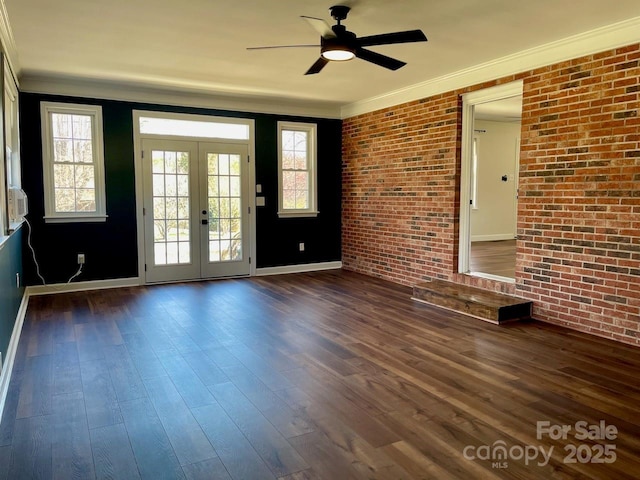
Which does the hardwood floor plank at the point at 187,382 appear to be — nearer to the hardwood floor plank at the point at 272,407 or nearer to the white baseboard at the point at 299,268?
the hardwood floor plank at the point at 272,407

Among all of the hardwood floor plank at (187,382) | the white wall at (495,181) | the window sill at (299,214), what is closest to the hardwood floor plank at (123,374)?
the hardwood floor plank at (187,382)

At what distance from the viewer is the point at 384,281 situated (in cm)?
663

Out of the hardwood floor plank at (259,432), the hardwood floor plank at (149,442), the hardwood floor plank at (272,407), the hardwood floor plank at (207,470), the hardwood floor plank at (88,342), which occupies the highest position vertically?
the hardwood floor plank at (88,342)

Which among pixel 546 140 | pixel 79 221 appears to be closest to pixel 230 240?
pixel 79 221

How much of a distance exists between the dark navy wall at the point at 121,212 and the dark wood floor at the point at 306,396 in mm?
1205

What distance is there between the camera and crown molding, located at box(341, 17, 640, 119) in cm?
381

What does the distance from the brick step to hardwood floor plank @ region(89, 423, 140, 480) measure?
3.41 m

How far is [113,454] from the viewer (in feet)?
7.36

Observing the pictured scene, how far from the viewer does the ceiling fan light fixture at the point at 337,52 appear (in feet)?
11.0

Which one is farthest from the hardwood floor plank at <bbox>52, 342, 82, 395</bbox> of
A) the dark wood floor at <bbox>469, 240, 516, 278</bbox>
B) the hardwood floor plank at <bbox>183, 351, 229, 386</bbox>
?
the dark wood floor at <bbox>469, 240, 516, 278</bbox>

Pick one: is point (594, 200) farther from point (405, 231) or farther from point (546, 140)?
point (405, 231)

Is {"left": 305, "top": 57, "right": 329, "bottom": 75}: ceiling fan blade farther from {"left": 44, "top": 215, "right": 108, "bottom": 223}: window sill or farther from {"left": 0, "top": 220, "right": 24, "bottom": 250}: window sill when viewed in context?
{"left": 44, "top": 215, "right": 108, "bottom": 223}: window sill

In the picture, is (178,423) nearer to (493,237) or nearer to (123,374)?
(123,374)

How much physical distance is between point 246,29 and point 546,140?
2.98m
